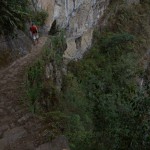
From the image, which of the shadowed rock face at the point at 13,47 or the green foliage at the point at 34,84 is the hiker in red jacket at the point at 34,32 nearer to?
the shadowed rock face at the point at 13,47

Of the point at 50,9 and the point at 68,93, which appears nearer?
the point at 68,93

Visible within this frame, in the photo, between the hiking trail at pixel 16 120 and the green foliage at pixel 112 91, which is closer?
the hiking trail at pixel 16 120

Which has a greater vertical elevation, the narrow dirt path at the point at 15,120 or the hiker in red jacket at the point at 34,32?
the hiker in red jacket at the point at 34,32

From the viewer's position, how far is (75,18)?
658 inches

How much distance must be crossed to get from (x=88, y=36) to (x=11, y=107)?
35.6ft

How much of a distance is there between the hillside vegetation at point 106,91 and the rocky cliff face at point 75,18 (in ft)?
1.51

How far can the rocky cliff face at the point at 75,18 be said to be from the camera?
15422 mm

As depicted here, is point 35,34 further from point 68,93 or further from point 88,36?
point 88,36

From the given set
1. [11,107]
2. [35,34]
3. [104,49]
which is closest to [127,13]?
[104,49]

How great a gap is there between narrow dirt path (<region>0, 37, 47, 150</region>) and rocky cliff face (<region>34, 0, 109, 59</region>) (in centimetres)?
654

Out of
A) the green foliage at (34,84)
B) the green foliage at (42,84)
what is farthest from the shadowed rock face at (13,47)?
the green foliage at (34,84)

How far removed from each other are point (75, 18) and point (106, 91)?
3.24 metres

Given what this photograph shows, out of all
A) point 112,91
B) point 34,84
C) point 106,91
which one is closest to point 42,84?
point 34,84

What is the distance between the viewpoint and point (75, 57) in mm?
17000
